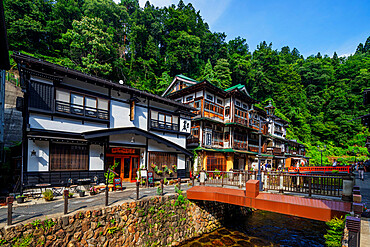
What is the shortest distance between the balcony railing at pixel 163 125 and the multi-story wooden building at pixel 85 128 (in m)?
0.09

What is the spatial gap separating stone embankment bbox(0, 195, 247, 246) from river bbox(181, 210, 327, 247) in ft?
3.44

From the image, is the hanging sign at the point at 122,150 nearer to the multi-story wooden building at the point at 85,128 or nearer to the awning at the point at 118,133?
the multi-story wooden building at the point at 85,128

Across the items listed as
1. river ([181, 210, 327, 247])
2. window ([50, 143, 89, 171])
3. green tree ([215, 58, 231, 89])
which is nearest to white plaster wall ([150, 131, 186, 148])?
window ([50, 143, 89, 171])

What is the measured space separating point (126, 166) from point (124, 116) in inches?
194

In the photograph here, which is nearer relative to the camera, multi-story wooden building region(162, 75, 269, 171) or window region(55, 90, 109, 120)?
window region(55, 90, 109, 120)

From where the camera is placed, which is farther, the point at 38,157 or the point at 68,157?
the point at 68,157

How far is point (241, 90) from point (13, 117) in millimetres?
32418

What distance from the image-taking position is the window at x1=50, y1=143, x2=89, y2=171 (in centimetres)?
1255

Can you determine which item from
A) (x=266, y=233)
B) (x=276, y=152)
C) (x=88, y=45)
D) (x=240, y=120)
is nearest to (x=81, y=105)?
(x=266, y=233)

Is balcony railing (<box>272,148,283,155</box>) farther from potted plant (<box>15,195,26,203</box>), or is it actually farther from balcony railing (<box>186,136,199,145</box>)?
potted plant (<box>15,195,26,203</box>)

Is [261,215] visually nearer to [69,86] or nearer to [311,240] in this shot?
[311,240]

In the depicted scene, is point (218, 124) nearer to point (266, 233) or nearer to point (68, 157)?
point (266, 233)

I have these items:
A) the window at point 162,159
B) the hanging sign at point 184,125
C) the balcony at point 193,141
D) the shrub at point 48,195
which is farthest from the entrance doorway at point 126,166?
the balcony at point 193,141

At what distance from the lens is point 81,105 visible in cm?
1401
